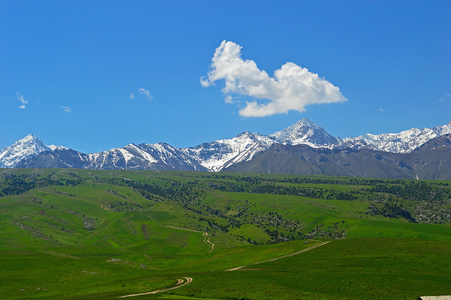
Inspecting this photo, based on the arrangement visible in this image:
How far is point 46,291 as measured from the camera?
131m

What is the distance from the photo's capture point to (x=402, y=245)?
548 ft

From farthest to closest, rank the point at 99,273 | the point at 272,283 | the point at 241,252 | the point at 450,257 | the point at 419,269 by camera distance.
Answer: the point at 241,252 → the point at 99,273 → the point at 450,257 → the point at 419,269 → the point at 272,283

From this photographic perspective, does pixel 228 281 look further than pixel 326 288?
Yes

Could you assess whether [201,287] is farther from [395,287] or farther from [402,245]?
[402,245]

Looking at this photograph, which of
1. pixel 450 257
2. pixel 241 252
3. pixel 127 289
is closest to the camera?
pixel 127 289

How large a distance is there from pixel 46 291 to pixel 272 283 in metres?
79.8

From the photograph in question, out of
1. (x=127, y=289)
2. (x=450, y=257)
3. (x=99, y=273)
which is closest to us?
(x=127, y=289)

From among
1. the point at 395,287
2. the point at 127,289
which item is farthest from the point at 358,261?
the point at 127,289

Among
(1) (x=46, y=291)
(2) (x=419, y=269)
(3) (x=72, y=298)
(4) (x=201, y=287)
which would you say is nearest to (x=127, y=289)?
(3) (x=72, y=298)

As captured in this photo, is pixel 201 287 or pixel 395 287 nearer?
pixel 395 287

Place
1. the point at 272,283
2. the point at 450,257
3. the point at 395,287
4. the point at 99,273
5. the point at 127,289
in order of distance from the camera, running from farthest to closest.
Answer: the point at 99,273
the point at 450,257
the point at 127,289
the point at 272,283
the point at 395,287

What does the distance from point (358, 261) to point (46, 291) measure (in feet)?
365

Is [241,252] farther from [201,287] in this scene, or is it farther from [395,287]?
[395,287]

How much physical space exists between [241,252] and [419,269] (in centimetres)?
8879
